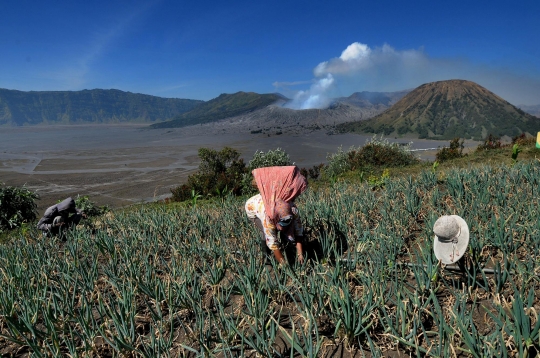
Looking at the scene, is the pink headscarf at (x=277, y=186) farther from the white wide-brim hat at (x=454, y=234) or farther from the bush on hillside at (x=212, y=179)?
the bush on hillside at (x=212, y=179)

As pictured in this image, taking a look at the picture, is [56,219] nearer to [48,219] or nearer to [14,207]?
[48,219]

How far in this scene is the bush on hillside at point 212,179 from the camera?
14.6m

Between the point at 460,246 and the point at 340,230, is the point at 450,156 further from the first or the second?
the point at 460,246

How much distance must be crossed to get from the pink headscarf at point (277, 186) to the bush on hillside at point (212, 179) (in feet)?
28.8

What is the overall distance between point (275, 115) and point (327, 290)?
175541 millimetres

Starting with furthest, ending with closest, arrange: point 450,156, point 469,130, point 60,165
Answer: point 469,130, point 60,165, point 450,156

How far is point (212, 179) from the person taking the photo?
16016 mm

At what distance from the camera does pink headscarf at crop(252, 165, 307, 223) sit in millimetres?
2988

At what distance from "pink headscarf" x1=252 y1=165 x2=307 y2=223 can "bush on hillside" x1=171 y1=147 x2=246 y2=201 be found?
8768 mm

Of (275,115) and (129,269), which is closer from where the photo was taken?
(129,269)

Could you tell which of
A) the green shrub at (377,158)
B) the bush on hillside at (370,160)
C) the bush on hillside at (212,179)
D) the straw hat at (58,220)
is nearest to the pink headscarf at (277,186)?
the straw hat at (58,220)

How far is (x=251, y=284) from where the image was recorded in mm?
2443

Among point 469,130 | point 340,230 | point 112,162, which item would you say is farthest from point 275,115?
point 340,230

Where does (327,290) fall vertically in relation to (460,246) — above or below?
below
